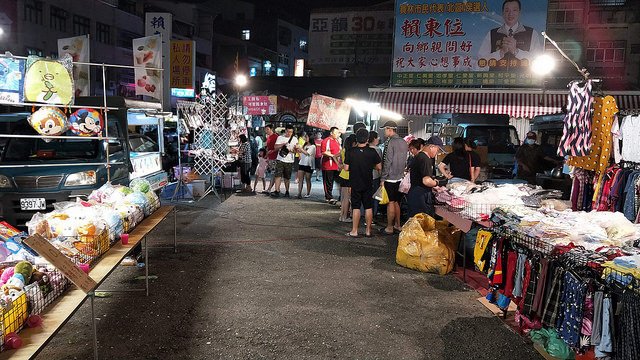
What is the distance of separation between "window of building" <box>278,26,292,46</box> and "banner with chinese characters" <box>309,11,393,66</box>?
31047 millimetres

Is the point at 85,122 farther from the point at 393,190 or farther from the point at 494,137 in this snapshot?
the point at 494,137

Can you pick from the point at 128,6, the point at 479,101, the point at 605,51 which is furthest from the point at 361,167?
the point at 128,6

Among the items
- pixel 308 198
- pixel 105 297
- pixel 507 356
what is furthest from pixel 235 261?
pixel 308 198

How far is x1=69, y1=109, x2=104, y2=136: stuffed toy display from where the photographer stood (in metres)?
6.62

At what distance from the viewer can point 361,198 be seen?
969cm

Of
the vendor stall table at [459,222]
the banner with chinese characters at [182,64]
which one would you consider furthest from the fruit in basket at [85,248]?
the banner with chinese characters at [182,64]

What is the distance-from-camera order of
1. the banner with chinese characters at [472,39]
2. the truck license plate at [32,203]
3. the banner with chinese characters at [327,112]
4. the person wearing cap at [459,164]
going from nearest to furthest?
the truck license plate at [32,203], the person wearing cap at [459,164], the banner with chinese characters at [472,39], the banner with chinese characters at [327,112]

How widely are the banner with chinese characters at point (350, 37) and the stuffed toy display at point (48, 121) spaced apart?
24784 millimetres

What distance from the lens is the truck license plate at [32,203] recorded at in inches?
332

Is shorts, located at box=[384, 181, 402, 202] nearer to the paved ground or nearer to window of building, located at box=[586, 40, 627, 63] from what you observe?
the paved ground

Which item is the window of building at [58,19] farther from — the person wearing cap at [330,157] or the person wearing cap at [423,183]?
the person wearing cap at [423,183]

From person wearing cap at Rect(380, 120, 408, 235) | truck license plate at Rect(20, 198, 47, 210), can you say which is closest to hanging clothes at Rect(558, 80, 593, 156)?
person wearing cap at Rect(380, 120, 408, 235)

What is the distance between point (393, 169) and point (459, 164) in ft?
4.14

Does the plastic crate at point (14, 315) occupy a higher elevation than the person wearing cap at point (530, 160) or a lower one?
lower
